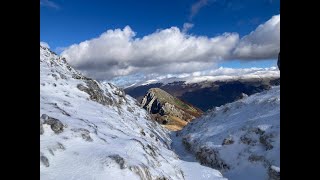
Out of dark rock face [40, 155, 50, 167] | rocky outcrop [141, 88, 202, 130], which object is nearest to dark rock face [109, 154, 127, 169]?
dark rock face [40, 155, 50, 167]

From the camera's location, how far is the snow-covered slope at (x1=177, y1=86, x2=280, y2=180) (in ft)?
109

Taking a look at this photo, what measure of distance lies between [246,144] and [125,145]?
53.8 ft

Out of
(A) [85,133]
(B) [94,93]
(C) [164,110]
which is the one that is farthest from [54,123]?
(C) [164,110]

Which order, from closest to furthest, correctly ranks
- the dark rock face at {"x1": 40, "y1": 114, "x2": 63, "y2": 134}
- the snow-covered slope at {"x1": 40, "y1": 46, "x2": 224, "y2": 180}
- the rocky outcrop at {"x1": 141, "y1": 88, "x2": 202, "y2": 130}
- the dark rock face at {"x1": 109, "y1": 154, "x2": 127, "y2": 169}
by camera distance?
1. the snow-covered slope at {"x1": 40, "y1": 46, "x2": 224, "y2": 180}
2. the dark rock face at {"x1": 109, "y1": 154, "x2": 127, "y2": 169}
3. the dark rock face at {"x1": 40, "y1": 114, "x2": 63, "y2": 134}
4. the rocky outcrop at {"x1": 141, "y1": 88, "x2": 202, "y2": 130}

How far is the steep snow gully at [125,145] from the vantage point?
23.9 metres

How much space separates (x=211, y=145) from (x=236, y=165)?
26.8 feet

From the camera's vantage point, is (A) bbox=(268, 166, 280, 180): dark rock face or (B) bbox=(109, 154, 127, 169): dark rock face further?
(A) bbox=(268, 166, 280, 180): dark rock face

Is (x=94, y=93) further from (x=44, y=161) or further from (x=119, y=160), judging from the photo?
(x=44, y=161)

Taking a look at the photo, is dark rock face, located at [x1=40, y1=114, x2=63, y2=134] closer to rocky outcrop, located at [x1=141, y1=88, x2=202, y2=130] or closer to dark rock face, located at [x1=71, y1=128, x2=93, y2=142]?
dark rock face, located at [x1=71, y1=128, x2=93, y2=142]

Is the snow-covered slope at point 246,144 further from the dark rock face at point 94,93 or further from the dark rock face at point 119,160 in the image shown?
the dark rock face at point 94,93

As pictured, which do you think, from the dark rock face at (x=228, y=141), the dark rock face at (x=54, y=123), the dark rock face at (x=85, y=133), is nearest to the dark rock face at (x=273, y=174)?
the dark rock face at (x=228, y=141)

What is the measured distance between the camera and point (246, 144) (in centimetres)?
3972
